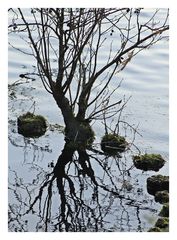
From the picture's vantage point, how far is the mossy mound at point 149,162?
3432 millimetres

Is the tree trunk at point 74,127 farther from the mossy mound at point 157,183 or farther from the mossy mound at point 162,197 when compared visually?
the mossy mound at point 162,197

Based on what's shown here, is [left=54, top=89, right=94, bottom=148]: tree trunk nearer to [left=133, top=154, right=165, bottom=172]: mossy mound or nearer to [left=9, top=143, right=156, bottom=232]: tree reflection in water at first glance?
[left=9, top=143, right=156, bottom=232]: tree reflection in water

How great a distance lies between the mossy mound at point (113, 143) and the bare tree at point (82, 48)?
0.43 feet

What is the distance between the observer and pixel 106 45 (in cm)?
395

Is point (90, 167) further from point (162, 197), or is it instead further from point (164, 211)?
point (164, 211)

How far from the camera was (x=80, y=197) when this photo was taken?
3096 mm

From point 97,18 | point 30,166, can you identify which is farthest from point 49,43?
point 30,166

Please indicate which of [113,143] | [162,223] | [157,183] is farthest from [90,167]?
[162,223]

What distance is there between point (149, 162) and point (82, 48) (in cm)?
84
